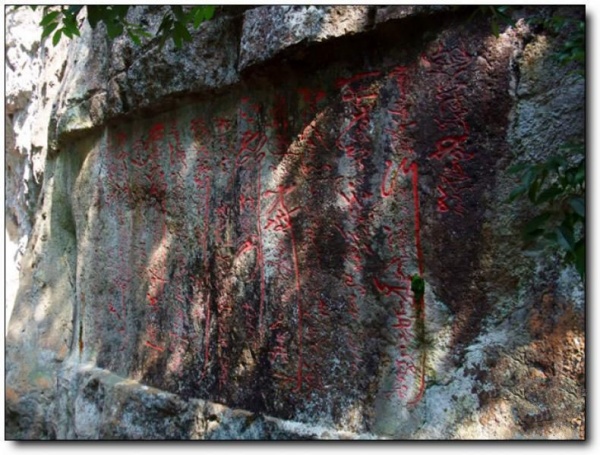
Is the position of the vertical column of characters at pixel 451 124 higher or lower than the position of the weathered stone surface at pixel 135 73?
lower

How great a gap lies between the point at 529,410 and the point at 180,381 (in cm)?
173

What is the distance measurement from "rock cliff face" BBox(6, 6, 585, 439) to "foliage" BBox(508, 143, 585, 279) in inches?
3.7

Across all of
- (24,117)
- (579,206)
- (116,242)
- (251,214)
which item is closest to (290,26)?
(251,214)

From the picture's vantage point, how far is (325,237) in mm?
2727

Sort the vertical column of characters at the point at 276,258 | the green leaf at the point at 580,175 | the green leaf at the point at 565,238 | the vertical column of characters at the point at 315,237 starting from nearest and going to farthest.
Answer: the green leaf at the point at 565,238, the green leaf at the point at 580,175, the vertical column of characters at the point at 315,237, the vertical column of characters at the point at 276,258

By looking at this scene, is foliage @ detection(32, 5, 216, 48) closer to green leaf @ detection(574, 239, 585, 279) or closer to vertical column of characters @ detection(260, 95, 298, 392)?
vertical column of characters @ detection(260, 95, 298, 392)

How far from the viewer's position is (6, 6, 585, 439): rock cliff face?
2.27 meters

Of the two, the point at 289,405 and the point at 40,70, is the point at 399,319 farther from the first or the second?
the point at 40,70

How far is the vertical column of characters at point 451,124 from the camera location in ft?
7.78

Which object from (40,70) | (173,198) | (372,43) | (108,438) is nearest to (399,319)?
(372,43)

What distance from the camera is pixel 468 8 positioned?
2.33m

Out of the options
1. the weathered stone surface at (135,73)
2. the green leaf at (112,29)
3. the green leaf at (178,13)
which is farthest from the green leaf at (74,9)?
the weathered stone surface at (135,73)

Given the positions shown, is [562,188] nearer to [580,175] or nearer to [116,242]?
[580,175]

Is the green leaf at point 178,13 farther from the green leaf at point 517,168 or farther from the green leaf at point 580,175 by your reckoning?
the green leaf at point 580,175
